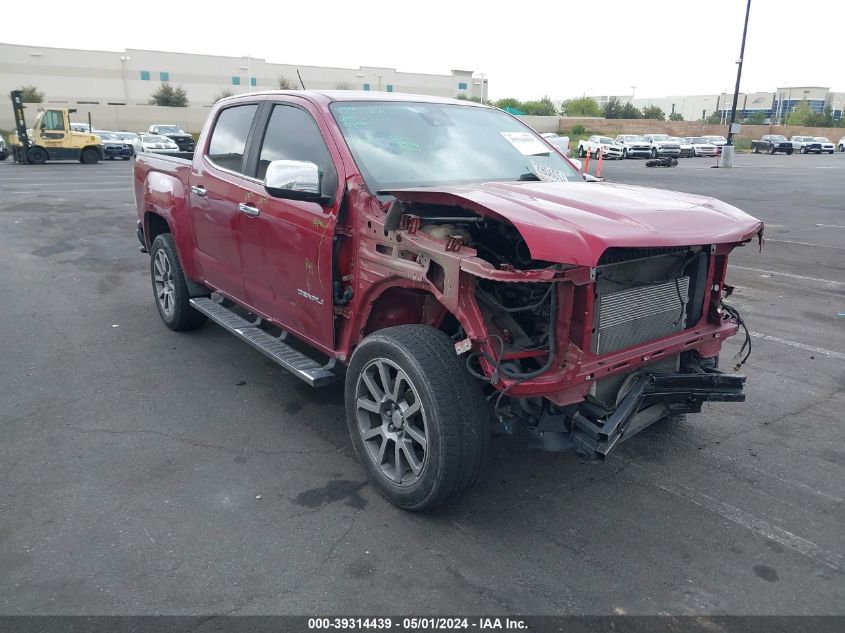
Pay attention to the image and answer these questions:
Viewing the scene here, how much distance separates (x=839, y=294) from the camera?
7.72 meters

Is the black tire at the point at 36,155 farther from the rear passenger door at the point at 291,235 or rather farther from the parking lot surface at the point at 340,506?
the rear passenger door at the point at 291,235

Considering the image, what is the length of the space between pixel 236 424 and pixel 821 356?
4735 mm

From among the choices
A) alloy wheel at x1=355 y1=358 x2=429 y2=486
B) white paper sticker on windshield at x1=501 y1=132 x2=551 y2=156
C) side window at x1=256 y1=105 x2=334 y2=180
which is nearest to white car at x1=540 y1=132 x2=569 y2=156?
white paper sticker on windshield at x1=501 y1=132 x2=551 y2=156

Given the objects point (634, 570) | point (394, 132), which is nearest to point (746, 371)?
point (634, 570)

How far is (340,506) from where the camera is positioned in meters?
3.45

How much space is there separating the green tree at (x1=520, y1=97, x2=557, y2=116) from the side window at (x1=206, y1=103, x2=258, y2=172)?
286 feet

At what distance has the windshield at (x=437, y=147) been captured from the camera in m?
3.87

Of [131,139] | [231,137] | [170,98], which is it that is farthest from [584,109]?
[231,137]

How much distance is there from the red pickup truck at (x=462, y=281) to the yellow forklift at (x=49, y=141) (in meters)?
28.2

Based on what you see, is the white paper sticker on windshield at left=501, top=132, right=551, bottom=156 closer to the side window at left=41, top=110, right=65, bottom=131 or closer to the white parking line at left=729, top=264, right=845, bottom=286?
the white parking line at left=729, top=264, right=845, bottom=286

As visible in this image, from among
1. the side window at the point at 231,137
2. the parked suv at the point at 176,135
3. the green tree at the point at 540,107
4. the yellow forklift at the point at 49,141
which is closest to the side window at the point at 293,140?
the side window at the point at 231,137

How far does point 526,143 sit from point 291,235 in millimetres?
1798

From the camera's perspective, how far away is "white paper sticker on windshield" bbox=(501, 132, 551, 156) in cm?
459

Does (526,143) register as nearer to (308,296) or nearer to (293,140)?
(293,140)
